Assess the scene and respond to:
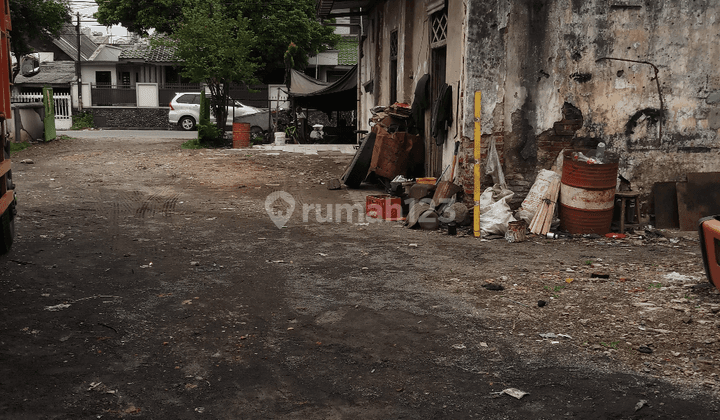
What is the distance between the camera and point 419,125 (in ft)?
36.0

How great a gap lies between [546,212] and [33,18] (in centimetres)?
3014

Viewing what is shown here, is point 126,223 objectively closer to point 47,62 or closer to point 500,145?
point 500,145

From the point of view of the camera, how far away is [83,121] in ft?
99.9

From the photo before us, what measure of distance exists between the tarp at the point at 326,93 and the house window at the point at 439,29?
930 cm

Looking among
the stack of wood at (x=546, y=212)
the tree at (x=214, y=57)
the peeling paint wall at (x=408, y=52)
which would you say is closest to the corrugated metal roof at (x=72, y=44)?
the tree at (x=214, y=57)

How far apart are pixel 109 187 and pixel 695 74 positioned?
9.05 m

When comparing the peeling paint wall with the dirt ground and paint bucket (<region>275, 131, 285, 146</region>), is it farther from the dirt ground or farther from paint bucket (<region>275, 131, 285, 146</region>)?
Result: paint bucket (<region>275, 131, 285, 146</region>)

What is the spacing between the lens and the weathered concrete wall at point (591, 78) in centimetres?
814

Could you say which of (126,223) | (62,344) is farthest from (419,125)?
(62,344)

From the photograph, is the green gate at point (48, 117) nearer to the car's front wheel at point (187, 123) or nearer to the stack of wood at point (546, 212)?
the car's front wheel at point (187, 123)

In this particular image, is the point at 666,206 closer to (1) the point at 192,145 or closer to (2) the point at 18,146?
(1) the point at 192,145

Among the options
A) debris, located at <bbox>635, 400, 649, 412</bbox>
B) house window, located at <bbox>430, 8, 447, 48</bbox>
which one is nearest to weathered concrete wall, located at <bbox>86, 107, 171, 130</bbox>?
house window, located at <bbox>430, 8, 447, 48</bbox>

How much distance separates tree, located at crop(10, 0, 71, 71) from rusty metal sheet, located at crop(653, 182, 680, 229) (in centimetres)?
2946

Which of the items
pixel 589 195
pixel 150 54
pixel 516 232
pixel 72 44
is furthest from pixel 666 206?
pixel 72 44
